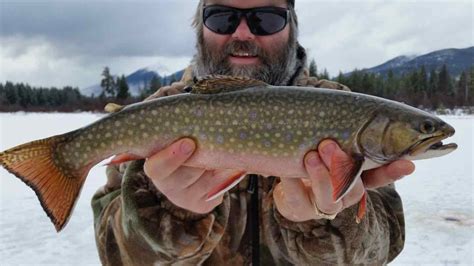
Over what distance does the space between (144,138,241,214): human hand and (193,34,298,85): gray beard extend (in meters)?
1.44

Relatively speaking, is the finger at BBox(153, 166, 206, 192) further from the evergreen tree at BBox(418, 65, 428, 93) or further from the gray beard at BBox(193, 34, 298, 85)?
the evergreen tree at BBox(418, 65, 428, 93)

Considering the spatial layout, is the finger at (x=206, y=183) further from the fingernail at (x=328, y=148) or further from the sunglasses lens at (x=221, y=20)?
the sunglasses lens at (x=221, y=20)

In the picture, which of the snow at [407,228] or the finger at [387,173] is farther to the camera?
the snow at [407,228]

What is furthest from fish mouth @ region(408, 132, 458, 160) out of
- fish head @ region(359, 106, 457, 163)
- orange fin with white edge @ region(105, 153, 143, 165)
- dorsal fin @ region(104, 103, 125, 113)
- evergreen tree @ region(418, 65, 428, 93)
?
evergreen tree @ region(418, 65, 428, 93)

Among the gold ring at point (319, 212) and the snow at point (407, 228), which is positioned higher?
the gold ring at point (319, 212)

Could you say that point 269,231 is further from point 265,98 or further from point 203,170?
point 265,98

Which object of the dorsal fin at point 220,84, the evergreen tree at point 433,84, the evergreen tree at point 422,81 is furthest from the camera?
the evergreen tree at point 433,84

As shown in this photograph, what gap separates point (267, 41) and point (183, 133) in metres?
1.70

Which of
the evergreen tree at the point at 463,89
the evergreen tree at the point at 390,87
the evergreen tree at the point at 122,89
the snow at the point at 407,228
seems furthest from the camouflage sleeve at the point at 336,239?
the evergreen tree at the point at 122,89

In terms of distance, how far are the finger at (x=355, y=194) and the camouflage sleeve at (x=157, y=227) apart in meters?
0.78

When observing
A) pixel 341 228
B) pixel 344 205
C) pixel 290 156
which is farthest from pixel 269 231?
pixel 290 156

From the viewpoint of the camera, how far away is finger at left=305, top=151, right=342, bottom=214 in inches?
88.9

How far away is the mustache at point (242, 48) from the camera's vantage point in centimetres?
372

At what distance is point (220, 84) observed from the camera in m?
2.39
